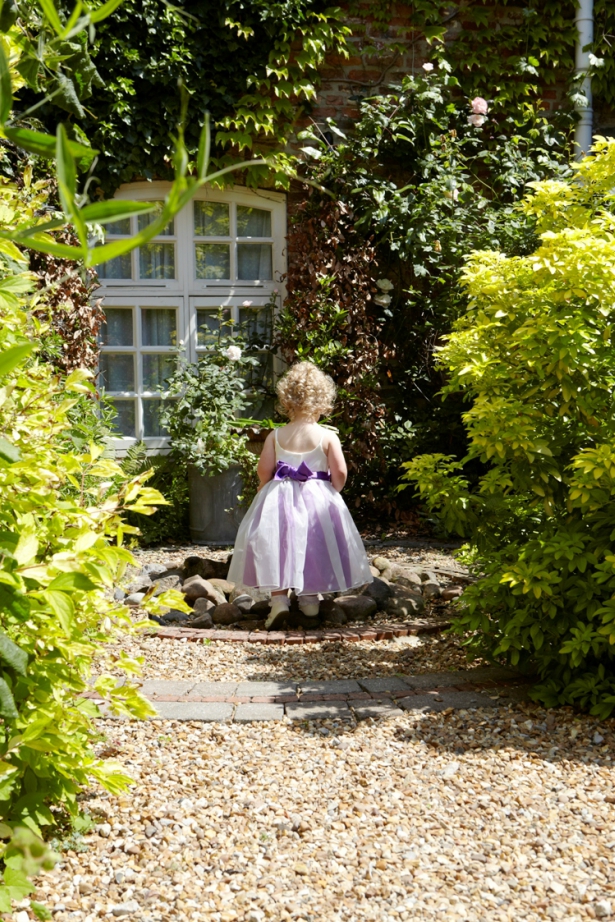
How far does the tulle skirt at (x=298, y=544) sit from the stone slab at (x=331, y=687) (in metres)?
0.92

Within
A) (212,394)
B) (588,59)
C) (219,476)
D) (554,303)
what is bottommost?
(219,476)

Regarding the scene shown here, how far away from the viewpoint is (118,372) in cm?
691

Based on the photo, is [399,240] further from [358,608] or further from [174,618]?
[174,618]

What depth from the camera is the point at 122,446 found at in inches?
267

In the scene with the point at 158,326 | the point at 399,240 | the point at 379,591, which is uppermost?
the point at 399,240

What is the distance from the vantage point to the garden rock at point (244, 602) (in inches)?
180

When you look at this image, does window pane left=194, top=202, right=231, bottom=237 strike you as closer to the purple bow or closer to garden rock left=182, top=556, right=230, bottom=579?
garden rock left=182, top=556, right=230, bottom=579

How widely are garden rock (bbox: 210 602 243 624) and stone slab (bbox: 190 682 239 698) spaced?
1.06 metres

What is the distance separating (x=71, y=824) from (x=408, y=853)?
80 cm

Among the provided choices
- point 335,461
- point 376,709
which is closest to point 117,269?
point 335,461

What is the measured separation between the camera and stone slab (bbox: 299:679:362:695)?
3234 millimetres

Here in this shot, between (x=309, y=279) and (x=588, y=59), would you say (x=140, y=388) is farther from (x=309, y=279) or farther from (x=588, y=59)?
(x=588, y=59)

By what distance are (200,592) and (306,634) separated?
70 cm

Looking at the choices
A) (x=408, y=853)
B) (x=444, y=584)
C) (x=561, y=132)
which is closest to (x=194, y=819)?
(x=408, y=853)
